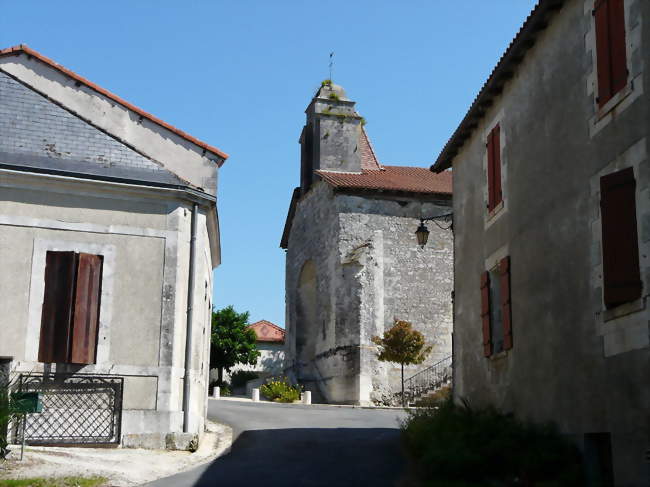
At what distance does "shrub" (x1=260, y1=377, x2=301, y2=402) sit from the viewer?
1215 inches

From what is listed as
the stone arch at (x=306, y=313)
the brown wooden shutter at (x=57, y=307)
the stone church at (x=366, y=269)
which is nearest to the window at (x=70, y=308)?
the brown wooden shutter at (x=57, y=307)

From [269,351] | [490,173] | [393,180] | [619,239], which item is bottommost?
[619,239]

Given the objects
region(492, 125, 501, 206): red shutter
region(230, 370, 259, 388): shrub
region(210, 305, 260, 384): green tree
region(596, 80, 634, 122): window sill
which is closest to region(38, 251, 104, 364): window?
region(492, 125, 501, 206): red shutter

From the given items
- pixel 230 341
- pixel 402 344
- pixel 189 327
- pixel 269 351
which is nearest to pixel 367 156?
pixel 402 344

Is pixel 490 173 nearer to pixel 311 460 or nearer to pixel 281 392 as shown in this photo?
pixel 311 460

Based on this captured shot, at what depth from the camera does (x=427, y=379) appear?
1250 inches

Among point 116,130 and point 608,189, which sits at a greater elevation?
point 116,130

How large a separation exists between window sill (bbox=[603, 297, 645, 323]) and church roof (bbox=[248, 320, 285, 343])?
139 feet

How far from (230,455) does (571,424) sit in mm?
5684

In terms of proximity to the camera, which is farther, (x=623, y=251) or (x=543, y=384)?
(x=543, y=384)

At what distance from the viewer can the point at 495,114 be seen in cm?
1444

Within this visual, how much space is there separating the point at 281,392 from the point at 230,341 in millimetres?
13170

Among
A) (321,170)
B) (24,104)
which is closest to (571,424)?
(24,104)

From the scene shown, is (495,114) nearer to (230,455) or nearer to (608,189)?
(608,189)
